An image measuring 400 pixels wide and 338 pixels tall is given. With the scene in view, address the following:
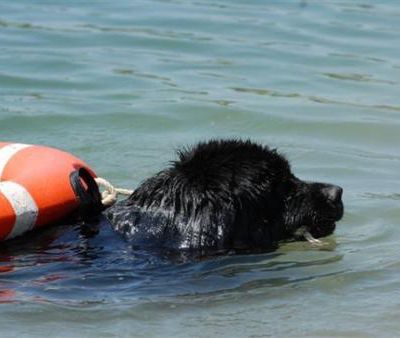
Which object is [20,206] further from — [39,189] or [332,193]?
[332,193]

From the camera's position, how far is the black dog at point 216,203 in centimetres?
501

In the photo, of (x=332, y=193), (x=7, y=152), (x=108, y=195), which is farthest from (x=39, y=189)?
(x=332, y=193)

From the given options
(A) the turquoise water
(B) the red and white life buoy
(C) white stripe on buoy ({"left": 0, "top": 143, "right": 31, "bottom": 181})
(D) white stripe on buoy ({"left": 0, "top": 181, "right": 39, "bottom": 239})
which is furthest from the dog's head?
(C) white stripe on buoy ({"left": 0, "top": 143, "right": 31, "bottom": 181})

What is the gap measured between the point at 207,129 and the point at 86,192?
299 centimetres

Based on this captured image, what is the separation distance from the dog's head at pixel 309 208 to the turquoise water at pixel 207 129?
0.11 meters

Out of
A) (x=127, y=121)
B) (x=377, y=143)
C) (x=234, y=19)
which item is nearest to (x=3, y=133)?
(x=127, y=121)

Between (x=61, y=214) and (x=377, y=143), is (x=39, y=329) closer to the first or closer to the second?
(x=61, y=214)

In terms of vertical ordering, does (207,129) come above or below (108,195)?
above

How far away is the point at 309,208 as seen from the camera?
17.4ft

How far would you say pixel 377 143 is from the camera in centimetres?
788

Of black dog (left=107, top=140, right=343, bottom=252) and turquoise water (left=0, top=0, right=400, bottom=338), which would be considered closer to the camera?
turquoise water (left=0, top=0, right=400, bottom=338)

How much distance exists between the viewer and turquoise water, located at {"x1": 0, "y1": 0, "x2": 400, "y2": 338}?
464 centimetres

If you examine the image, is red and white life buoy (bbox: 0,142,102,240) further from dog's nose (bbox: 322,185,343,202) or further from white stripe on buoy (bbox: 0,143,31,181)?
dog's nose (bbox: 322,185,343,202)

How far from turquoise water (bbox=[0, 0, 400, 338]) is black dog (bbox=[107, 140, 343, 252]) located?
10cm
